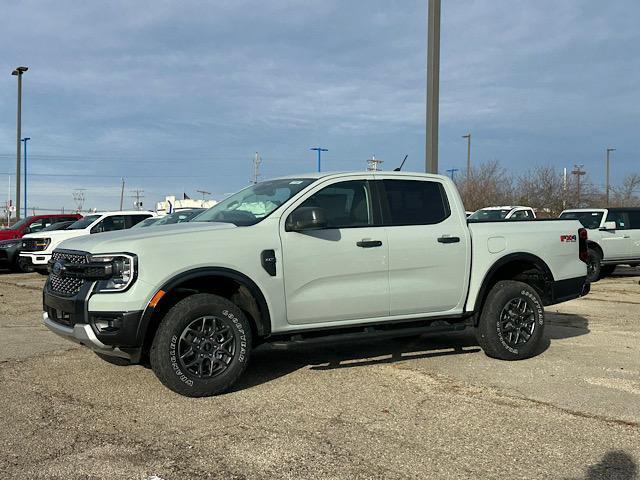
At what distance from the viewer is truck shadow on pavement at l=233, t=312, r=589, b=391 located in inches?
235

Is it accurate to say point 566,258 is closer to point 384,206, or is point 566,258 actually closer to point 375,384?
point 384,206

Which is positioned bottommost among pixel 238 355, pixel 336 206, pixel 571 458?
pixel 571 458

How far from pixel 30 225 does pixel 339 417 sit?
1886 centimetres

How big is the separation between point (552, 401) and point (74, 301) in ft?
12.9

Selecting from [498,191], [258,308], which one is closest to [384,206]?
[258,308]

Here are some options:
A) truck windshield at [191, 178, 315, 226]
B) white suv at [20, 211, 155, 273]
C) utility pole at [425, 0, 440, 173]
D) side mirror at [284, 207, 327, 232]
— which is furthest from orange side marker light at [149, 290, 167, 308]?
white suv at [20, 211, 155, 273]

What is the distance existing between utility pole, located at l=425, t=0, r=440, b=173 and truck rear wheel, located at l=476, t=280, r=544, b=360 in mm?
5116

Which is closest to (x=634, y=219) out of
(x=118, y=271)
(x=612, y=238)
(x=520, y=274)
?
(x=612, y=238)

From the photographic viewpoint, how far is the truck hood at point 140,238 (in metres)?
5.07

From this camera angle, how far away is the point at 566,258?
23.6 feet

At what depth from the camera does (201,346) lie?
5.22 metres

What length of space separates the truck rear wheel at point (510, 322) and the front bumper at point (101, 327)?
3498 millimetres

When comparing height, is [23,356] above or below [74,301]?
below

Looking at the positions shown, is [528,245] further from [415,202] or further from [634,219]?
[634,219]
